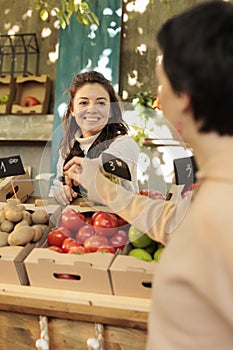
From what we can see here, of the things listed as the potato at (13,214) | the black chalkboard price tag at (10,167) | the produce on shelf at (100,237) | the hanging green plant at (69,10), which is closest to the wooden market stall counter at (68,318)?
the produce on shelf at (100,237)

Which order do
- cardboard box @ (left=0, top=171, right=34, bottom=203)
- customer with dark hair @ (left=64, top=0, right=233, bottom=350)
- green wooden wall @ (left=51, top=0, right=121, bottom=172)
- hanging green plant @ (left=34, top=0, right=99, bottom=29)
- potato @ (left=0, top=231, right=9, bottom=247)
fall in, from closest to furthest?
customer with dark hair @ (left=64, top=0, right=233, bottom=350), potato @ (left=0, top=231, right=9, bottom=247), cardboard box @ (left=0, top=171, right=34, bottom=203), hanging green plant @ (left=34, top=0, right=99, bottom=29), green wooden wall @ (left=51, top=0, right=121, bottom=172)

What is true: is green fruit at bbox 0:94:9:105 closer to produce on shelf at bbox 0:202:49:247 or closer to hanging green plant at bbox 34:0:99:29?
hanging green plant at bbox 34:0:99:29

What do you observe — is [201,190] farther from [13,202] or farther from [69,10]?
[69,10]

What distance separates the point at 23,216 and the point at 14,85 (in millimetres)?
2976

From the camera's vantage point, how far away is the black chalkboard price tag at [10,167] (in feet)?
4.79

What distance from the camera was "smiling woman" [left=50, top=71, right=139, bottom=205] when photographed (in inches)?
47.7

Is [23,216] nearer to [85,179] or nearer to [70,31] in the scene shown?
[85,179]

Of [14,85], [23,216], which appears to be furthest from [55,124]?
[23,216]

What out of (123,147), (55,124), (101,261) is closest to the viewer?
(101,261)

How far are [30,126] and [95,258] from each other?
3012mm

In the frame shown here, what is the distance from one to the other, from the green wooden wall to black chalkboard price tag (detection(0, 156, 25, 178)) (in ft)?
7.61

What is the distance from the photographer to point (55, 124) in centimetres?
380

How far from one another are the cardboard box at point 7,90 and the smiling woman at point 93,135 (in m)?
2.58

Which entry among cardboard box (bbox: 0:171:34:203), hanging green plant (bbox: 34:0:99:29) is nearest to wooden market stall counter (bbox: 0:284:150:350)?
cardboard box (bbox: 0:171:34:203)
